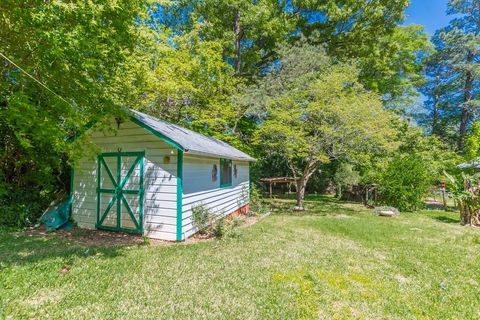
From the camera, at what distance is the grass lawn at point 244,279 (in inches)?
134

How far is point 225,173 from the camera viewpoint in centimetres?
959

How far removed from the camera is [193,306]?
11.4ft

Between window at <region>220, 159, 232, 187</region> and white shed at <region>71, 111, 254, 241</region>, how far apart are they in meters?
1.07

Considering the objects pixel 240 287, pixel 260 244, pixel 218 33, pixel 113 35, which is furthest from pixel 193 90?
pixel 240 287

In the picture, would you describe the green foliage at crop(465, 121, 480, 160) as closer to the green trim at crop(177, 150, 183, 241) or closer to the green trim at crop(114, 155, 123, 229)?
the green trim at crop(177, 150, 183, 241)

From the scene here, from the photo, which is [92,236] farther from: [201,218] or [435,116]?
[435,116]

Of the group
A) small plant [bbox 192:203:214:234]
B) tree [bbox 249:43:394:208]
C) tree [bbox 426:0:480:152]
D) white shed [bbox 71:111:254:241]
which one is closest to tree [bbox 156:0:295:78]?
tree [bbox 249:43:394:208]

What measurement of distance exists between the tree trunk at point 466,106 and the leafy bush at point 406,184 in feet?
47.3

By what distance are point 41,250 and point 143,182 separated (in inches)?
97.1

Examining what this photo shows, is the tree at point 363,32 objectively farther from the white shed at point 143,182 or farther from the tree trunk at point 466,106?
the white shed at point 143,182

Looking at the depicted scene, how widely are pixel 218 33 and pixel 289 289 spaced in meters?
17.1

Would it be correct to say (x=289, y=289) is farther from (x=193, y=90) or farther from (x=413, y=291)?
(x=193, y=90)

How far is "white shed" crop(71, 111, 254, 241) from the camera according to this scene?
649 cm

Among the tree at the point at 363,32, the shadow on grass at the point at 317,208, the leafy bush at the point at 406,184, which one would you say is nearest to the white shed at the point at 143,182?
the shadow on grass at the point at 317,208
